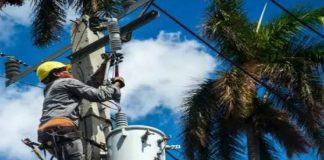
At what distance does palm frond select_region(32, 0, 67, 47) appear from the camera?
53.9 feet

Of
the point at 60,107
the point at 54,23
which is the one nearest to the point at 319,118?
the point at 54,23

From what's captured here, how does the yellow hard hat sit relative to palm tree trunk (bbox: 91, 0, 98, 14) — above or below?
below

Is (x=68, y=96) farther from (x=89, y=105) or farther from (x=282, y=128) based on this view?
(x=282, y=128)

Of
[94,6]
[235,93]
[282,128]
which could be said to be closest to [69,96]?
[94,6]

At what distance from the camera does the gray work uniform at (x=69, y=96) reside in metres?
6.61

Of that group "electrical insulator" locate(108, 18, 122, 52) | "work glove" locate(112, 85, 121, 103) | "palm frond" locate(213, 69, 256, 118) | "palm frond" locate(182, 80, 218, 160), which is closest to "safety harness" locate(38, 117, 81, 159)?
"work glove" locate(112, 85, 121, 103)

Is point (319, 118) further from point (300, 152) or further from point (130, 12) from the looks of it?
point (130, 12)

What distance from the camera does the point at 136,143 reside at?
20.7ft

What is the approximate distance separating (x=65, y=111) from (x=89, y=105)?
28.2 inches

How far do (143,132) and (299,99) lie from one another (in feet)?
39.9

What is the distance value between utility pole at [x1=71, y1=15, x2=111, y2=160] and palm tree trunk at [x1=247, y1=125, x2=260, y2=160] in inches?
405

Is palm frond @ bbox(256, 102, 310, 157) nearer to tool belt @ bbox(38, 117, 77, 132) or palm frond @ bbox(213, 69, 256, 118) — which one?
palm frond @ bbox(213, 69, 256, 118)

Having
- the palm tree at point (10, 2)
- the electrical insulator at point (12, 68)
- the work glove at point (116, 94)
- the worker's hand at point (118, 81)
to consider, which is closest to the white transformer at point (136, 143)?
the work glove at point (116, 94)

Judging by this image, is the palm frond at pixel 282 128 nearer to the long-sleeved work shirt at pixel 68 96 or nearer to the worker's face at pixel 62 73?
the worker's face at pixel 62 73
